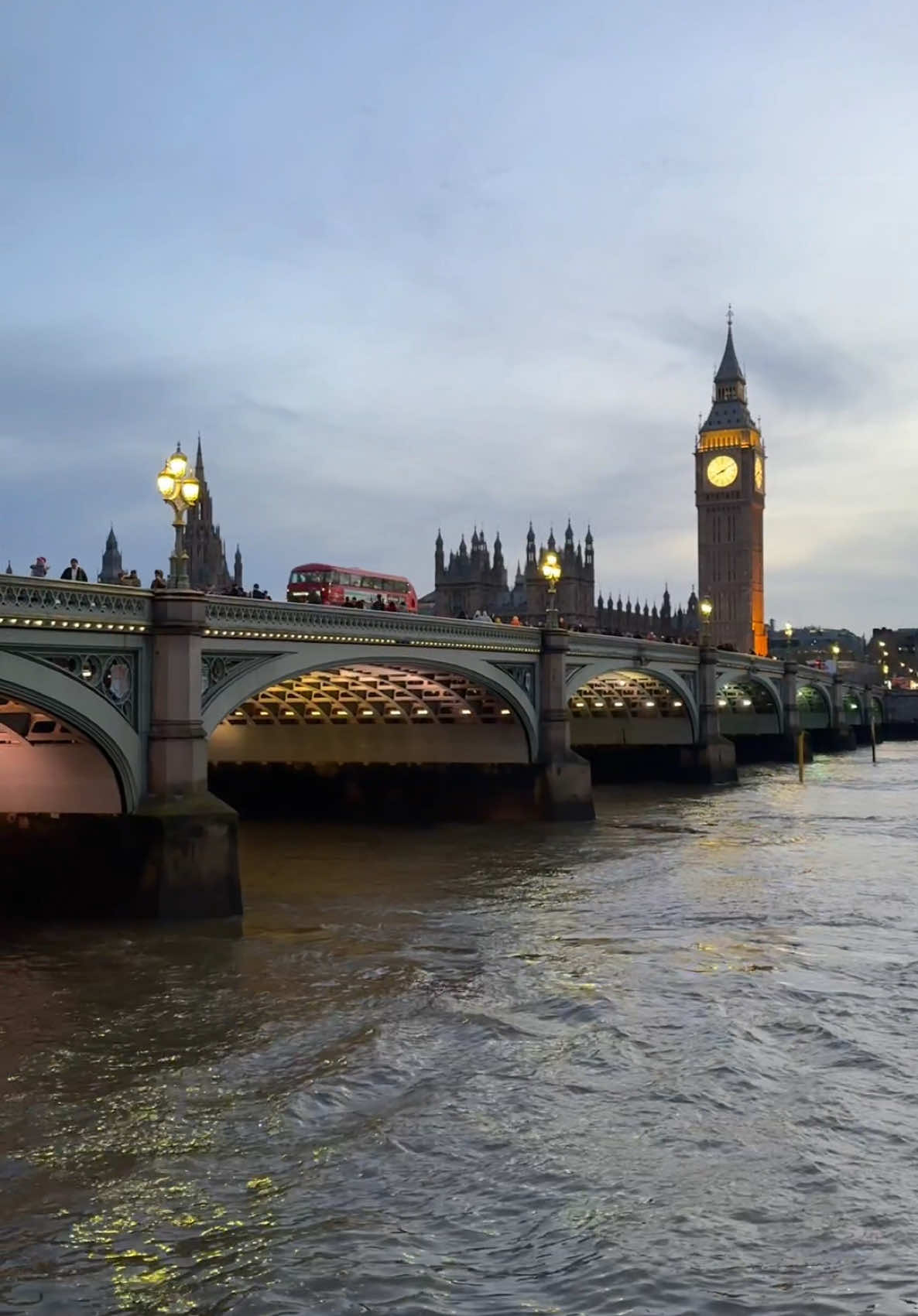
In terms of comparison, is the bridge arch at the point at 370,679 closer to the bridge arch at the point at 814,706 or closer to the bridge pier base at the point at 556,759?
the bridge pier base at the point at 556,759

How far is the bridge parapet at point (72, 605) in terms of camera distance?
1881 centimetres

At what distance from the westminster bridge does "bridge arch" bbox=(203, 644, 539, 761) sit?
7cm

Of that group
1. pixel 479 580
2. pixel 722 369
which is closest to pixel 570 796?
pixel 479 580

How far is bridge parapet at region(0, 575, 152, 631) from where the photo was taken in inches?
741

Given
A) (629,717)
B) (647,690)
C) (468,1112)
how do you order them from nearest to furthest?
(468,1112) < (647,690) < (629,717)

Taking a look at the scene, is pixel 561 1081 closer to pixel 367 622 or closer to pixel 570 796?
pixel 367 622

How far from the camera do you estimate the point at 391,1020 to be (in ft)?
51.7

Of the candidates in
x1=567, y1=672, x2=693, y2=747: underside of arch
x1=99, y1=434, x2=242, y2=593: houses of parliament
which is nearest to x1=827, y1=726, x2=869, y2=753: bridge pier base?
x1=567, y1=672, x2=693, y2=747: underside of arch

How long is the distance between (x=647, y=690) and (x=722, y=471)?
114 meters

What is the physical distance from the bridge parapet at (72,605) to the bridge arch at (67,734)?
2.15 ft

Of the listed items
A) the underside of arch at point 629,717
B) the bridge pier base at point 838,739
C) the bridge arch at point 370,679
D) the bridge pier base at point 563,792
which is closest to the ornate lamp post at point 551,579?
the bridge arch at point 370,679

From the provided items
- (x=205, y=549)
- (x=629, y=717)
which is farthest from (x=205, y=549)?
(x=629, y=717)

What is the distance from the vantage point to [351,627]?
28547 mm

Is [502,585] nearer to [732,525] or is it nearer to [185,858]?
[732,525]
